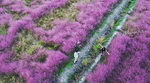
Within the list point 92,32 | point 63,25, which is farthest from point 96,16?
point 63,25

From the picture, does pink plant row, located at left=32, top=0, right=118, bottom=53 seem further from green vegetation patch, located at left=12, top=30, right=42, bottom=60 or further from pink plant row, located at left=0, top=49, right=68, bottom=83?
pink plant row, located at left=0, top=49, right=68, bottom=83

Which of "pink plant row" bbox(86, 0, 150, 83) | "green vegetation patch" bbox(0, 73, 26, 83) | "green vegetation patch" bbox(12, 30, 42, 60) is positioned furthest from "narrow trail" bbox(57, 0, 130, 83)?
"green vegetation patch" bbox(12, 30, 42, 60)

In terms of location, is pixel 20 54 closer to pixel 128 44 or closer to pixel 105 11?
pixel 128 44

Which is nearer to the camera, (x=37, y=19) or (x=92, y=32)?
(x=92, y=32)

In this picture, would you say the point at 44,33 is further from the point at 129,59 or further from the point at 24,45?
the point at 129,59

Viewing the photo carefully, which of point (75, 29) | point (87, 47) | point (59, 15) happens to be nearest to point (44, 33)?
point (75, 29)

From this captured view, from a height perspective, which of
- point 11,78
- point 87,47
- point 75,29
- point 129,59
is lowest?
point 129,59

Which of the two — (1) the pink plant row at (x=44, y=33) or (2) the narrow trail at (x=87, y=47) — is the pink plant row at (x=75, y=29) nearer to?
(1) the pink plant row at (x=44, y=33)

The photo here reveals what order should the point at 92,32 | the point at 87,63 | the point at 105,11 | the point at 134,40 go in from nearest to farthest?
the point at 87,63, the point at 134,40, the point at 92,32, the point at 105,11
